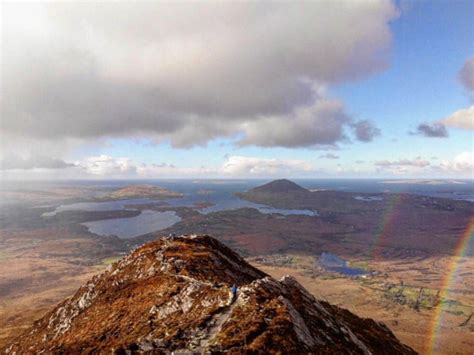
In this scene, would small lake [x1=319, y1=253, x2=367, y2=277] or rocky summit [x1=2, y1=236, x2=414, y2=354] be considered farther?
small lake [x1=319, y1=253, x2=367, y2=277]

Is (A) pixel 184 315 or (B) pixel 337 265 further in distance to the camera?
(B) pixel 337 265

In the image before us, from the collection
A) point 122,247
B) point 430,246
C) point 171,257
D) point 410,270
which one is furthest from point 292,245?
point 171,257

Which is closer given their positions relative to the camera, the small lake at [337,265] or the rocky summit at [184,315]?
the rocky summit at [184,315]

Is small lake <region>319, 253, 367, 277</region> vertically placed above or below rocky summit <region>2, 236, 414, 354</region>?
below

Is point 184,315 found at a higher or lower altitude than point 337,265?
higher

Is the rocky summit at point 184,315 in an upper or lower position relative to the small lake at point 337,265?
upper
